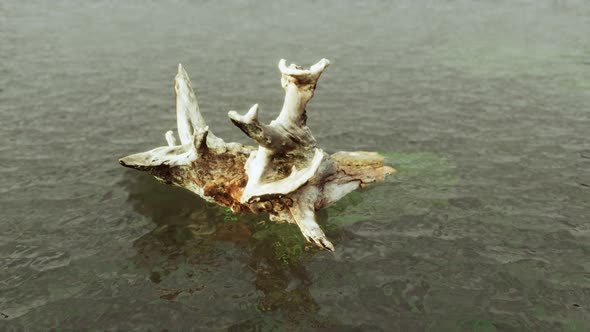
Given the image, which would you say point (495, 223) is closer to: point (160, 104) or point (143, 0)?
point (160, 104)

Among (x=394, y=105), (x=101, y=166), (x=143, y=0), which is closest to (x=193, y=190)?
(x=101, y=166)

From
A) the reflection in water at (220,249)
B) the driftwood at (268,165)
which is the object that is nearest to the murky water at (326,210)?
the reflection in water at (220,249)

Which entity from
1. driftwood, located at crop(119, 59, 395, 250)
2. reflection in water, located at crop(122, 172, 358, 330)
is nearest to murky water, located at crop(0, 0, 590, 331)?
reflection in water, located at crop(122, 172, 358, 330)

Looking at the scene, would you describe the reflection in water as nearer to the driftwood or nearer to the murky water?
the murky water

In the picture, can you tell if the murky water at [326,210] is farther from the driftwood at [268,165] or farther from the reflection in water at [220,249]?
the driftwood at [268,165]

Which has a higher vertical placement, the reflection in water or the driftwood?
the driftwood
